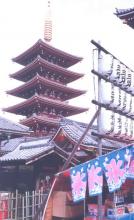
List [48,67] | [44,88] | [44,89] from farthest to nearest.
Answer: [44,89]
[44,88]
[48,67]

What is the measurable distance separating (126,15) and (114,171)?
5.77 m

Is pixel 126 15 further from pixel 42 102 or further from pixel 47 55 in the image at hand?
pixel 47 55

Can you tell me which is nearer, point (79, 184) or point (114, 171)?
point (114, 171)

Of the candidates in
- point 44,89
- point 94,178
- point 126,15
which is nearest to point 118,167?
point 94,178

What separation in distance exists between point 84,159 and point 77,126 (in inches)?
87.3

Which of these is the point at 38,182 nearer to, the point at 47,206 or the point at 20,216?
the point at 20,216

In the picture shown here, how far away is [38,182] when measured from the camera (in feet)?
55.7

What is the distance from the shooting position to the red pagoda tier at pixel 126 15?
1153cm

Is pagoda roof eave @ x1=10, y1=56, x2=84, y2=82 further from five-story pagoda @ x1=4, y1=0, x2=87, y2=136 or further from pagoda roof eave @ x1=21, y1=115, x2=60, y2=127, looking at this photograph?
pagoda roof eave @ x1=21, y1=115, x2=60, y2=127

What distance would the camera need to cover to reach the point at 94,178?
924 centimetres

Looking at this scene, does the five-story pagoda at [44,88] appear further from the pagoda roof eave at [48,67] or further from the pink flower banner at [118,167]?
the pink flower banner at [118,167]

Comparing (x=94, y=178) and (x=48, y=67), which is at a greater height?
(x=48, y=67)

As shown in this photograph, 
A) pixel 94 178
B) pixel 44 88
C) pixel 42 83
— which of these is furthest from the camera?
pixel 44 88

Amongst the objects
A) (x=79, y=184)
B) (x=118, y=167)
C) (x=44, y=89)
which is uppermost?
(x=44, y=89)
